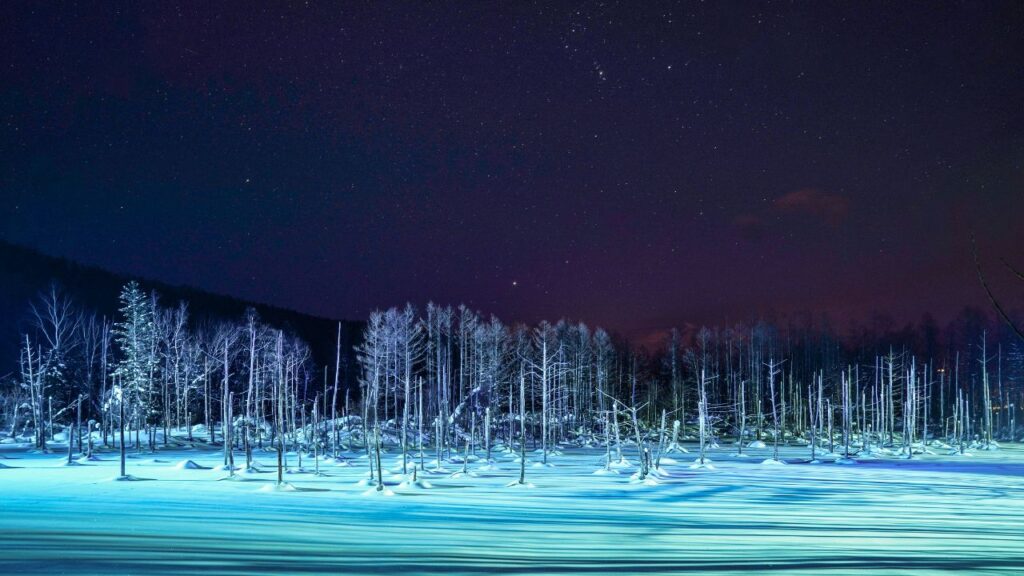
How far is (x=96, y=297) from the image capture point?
98.2 metres

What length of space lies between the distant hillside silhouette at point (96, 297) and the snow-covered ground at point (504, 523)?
2522 inches

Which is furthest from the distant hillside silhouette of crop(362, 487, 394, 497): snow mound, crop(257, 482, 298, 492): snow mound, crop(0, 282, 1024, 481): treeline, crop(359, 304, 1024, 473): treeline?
crop(362, 487, 394, 497): snow mound

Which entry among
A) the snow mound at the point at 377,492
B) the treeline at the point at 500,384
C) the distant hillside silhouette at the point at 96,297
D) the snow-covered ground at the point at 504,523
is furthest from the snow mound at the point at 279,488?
the distant hillside silhouette at the point at 96,297

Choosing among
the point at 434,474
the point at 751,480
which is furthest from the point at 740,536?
the point at 434,474

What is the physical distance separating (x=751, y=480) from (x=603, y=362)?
3794 centimetres

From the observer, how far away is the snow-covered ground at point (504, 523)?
10.8 meters

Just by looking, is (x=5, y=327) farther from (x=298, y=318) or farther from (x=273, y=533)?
(x=273, y=533)

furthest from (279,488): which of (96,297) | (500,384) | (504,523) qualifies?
(96,297)

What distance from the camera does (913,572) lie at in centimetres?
1033

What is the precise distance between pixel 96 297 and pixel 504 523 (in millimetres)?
99481

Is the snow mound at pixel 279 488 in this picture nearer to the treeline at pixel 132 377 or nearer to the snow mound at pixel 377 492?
the snow mound at pixel 377 492

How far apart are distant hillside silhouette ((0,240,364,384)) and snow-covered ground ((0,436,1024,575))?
6405 cm

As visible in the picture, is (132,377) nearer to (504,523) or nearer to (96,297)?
(504,523)

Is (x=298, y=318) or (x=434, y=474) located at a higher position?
(x=298, y=318)
